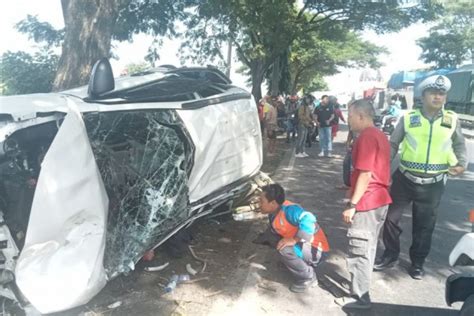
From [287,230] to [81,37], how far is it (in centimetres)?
399

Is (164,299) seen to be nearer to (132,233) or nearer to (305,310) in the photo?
(132,233)

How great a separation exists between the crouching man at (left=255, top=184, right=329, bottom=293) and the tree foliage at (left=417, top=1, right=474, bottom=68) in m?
38.5

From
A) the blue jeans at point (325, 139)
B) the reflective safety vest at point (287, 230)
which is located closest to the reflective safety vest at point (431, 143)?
the reflective safety vest at point (287, 230)

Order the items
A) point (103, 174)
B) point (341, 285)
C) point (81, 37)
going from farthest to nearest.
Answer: point (81, 37), point (341, 285), point (103, 174)

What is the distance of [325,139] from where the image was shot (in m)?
11.2

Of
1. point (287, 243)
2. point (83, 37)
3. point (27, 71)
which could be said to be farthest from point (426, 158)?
point (27, 71)

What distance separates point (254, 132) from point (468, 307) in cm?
314

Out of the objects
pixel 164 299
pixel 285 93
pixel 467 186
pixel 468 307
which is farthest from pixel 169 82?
pixel 285 93

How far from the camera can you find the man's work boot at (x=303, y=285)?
3725mm

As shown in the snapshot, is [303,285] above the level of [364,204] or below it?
below

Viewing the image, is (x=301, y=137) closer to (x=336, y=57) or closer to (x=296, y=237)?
(x=296, y=237)

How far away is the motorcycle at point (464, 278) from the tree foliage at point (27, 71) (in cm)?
966

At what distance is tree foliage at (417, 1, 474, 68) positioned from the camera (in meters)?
36.8

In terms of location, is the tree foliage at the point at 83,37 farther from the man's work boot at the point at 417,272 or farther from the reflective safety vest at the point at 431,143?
the man's work boot at the point at 417,272
